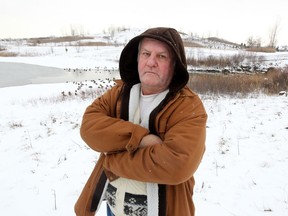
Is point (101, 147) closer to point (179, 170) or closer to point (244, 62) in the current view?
point (179, 170)

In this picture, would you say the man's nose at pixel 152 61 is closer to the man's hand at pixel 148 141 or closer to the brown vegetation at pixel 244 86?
the man's hand at pixel 148 141

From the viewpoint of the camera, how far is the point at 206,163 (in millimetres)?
4117

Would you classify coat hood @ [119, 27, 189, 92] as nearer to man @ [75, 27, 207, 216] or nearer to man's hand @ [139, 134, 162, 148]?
man @ [75, 27, 207, 216]

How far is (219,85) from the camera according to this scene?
35.9ft

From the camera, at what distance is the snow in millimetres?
3141

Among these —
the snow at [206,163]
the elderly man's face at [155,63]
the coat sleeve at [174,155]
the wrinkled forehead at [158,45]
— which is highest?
the wrinkled forehead at [158,45]

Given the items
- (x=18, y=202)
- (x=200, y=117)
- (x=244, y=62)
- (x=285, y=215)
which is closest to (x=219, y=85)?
(x=285, y=215)

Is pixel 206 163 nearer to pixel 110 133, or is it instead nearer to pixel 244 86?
pixel 110 133

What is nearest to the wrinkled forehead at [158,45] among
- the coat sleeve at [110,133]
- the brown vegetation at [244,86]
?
the coat sleeve at [110,133]

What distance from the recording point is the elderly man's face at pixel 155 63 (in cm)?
146

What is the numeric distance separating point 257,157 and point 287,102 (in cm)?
424

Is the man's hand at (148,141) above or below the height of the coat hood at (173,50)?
below

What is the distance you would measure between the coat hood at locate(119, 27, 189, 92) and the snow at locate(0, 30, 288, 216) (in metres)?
1.99

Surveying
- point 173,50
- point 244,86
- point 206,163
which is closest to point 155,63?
point 173,50
